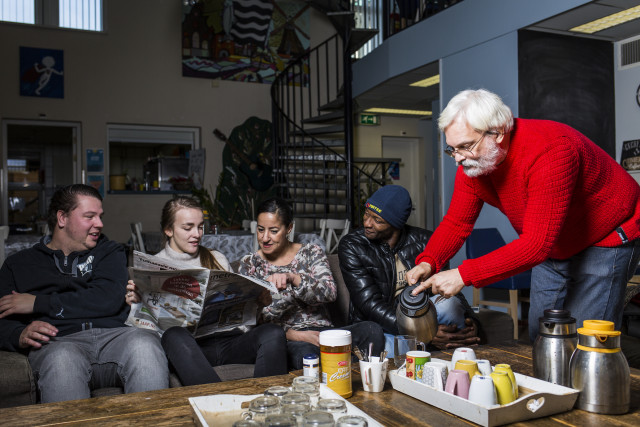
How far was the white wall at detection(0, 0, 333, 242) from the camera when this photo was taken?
6.71 m

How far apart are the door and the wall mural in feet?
7.03

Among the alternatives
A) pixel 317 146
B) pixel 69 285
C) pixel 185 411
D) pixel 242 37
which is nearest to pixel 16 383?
pixel 69 285

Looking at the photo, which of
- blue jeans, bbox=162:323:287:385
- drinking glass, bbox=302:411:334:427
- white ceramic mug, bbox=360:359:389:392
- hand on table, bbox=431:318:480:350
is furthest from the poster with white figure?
drinking glass, bbox=302:411:334:427

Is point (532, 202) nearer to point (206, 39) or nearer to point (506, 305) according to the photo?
point (506, 305)

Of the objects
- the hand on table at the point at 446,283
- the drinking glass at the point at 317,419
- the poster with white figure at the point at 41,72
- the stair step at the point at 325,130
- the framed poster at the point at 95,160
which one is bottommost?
the drinking glass at the point at 317,419

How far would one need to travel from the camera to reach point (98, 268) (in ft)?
7.03

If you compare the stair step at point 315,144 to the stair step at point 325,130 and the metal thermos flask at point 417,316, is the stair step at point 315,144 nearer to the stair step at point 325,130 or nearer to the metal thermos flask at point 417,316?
the stair step at point 325,130

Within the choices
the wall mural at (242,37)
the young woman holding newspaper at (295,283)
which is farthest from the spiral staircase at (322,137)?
the young woman holding newspaper at (295,283)

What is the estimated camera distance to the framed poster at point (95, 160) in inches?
274

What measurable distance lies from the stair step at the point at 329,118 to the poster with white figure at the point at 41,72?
312cm

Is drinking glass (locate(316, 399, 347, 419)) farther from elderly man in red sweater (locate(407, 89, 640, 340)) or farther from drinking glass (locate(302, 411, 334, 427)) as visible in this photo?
elderly man in red sweater (locate(407, 89, 640, 340))

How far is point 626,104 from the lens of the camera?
4.59m

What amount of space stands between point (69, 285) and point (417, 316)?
Result: 1.35 metres

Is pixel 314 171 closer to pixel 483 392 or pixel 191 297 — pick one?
pixel 191 297
